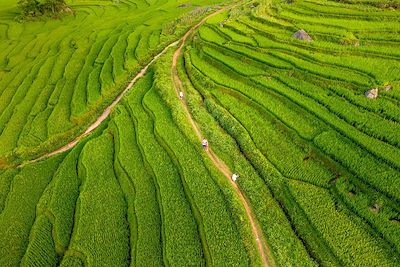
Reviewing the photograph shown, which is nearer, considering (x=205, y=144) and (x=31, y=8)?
(x=205, y=144)

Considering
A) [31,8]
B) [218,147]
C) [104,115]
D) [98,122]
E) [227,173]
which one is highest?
[31,8]

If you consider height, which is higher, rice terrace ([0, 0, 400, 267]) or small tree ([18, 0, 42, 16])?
small tree ([18, 0, 42, 16])

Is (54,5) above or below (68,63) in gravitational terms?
above

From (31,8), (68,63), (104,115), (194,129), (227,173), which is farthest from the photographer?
(31,8)

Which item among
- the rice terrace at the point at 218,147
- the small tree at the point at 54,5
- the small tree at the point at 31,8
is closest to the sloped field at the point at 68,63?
the rice terrace at the point at 218,147

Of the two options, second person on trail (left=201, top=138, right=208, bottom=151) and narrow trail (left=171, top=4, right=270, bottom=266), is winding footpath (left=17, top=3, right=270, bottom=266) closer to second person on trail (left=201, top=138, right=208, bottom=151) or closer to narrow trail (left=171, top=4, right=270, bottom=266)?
narrow trail (left=171, top=4, right=270, bottom=266)

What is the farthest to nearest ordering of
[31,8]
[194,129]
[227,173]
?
[31,8] < [194,129] < [227,173]

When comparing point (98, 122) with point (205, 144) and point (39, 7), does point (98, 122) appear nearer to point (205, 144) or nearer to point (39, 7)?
point (205, 144)

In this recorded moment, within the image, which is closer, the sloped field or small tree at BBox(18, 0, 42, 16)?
the sloped field

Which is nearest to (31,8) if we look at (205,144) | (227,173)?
(205,144)

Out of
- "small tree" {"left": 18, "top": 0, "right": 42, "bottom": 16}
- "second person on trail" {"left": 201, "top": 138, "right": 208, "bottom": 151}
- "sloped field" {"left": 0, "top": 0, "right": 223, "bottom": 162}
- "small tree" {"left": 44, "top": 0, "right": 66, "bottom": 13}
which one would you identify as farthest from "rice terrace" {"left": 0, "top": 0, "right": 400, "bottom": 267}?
"small tree" {"left": 44, "top": 0, "right": 66, "bottom": 13}
